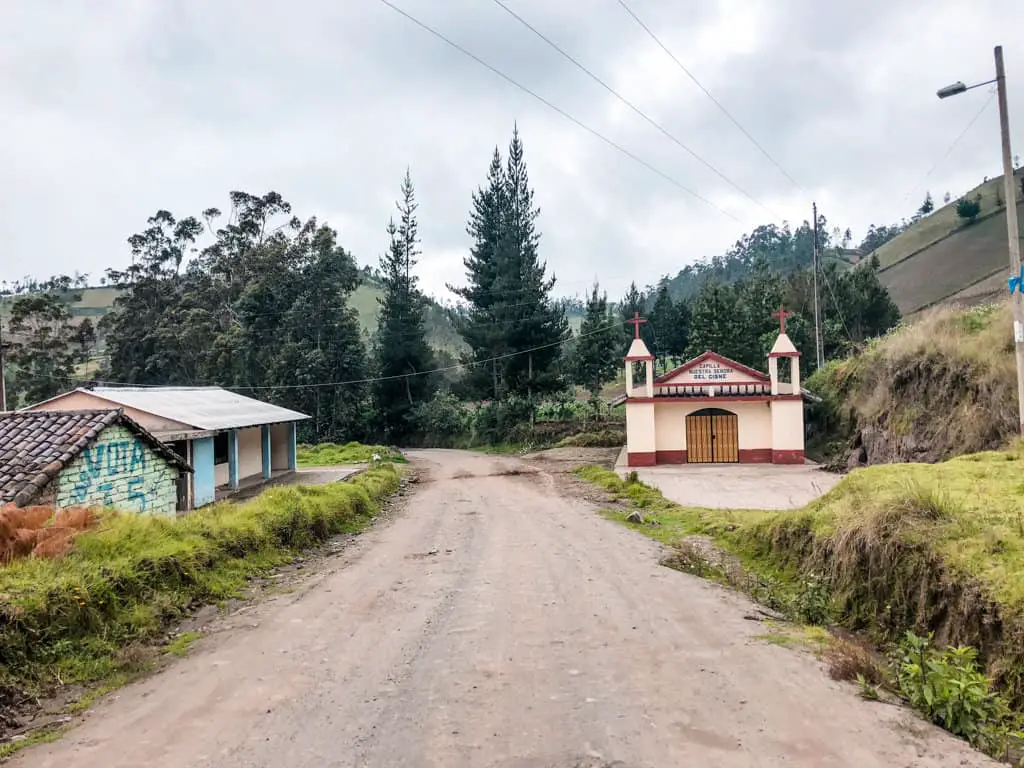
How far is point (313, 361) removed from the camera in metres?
38.6

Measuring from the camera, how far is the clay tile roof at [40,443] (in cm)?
→ 799

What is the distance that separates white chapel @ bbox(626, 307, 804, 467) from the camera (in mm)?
21078

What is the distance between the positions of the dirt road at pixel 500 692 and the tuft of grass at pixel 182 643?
15cm

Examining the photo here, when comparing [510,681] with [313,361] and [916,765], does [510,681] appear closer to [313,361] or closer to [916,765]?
[916,765]

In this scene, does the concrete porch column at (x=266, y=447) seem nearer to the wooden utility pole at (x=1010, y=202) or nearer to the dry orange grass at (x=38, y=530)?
the dry orange grass at (x=38, y=530)

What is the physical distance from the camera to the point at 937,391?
15398 millimetres

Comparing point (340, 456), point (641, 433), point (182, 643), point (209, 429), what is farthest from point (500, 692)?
point (340, 456)

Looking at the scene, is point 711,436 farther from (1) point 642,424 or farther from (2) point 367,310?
(2) point 367,310

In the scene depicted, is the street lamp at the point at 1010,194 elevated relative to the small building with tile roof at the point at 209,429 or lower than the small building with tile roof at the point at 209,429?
elevated

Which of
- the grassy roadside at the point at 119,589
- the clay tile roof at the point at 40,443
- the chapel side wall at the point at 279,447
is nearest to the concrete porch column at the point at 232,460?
the chapel side wall at the point at 279,447

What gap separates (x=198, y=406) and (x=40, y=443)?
992 centimetres

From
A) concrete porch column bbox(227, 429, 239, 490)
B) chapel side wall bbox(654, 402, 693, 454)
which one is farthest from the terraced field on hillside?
concrete porch column bbox(227, 429, 239, 490)

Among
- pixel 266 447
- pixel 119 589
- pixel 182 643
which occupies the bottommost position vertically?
pixel 182 643

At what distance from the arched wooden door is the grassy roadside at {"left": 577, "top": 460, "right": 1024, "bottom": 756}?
1220cm
